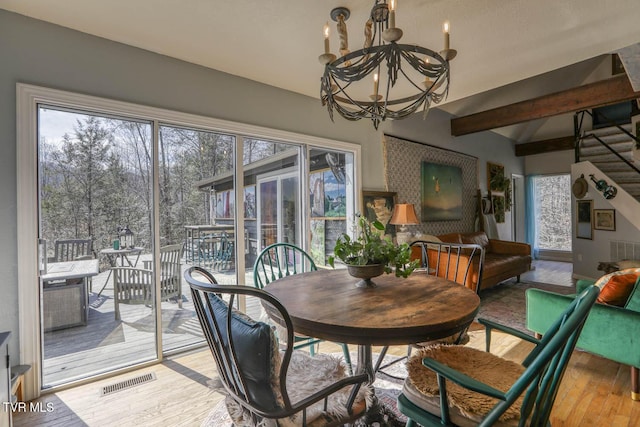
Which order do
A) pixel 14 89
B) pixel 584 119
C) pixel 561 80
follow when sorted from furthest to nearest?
pixel 584 119
pixel 561 80
pixel 14 89

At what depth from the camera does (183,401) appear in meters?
2.07

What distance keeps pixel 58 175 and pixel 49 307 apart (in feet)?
3.19

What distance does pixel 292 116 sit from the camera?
138 inches

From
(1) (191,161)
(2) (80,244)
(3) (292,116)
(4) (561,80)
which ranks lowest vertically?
(2) (80,244)

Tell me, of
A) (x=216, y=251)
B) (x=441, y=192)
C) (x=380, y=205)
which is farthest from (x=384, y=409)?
(x=441, y=192)

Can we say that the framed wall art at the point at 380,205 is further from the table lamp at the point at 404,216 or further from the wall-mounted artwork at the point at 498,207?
the wall-mounted artwork at the point at 498,207

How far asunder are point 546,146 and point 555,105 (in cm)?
369

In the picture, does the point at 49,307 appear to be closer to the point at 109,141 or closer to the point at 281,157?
the point at 109,141

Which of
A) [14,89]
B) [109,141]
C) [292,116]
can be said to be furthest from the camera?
[292,116]

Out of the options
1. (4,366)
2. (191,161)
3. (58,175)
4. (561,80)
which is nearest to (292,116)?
(191,161)

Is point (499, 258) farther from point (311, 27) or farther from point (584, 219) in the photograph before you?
point (311, 27)

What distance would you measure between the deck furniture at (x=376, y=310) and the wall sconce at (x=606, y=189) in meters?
5.48

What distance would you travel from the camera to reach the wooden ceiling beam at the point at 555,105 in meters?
3.85

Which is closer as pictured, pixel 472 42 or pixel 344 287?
pixel 344 287
